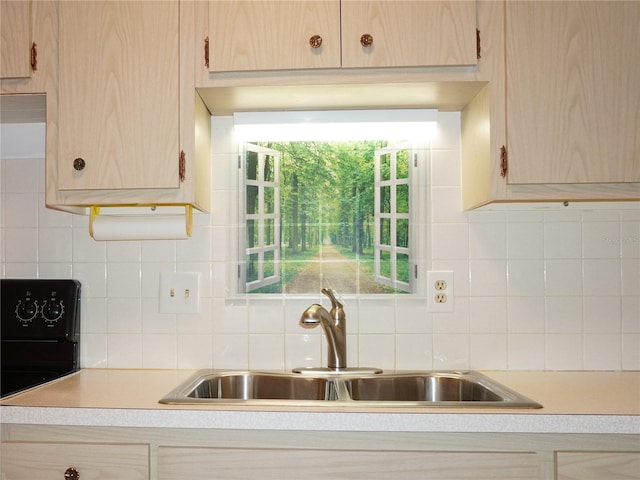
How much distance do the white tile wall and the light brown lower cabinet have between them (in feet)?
1.72

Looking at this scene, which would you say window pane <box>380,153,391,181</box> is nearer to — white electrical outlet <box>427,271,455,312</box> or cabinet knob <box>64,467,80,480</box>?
white electrical outlet <box>427,271,455,312</box>

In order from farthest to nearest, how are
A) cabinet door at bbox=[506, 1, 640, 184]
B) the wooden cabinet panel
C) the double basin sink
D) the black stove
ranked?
the black stove → the double basin sink → cabinet door at bbox=[506, 1, 640, 184] → the wooden cabinet panel

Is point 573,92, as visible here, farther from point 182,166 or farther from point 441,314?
point 182,166

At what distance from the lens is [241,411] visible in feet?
3.94

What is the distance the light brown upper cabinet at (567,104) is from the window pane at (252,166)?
2.54 ft

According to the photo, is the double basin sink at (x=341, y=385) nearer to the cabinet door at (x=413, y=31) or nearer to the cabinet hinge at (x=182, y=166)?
the cabinet hinge at (x=182, y=166)

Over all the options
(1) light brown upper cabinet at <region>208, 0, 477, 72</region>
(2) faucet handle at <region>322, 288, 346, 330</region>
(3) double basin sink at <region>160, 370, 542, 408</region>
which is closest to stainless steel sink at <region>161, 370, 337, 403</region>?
(3) double basin sink at <region>160, 370, 542, 408</region>

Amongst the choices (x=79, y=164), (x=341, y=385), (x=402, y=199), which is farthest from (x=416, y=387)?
(x=79, y=164)

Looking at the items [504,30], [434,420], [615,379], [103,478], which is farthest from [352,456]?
[504,30]

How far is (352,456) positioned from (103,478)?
0.59 m

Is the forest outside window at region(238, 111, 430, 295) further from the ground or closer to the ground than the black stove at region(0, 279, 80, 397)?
further from the ground

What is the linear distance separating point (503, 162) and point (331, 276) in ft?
2.19

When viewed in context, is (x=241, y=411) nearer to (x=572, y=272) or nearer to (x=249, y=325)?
(x=249, y=325)

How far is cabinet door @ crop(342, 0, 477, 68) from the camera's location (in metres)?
1.40
